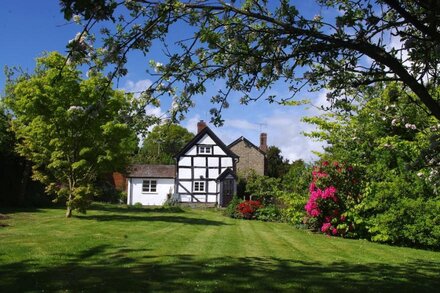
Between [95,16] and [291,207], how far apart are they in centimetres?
1645

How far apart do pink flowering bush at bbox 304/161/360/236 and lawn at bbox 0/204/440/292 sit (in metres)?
2.22

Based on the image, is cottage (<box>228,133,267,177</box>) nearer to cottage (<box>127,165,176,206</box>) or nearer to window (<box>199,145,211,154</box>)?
window (<box>199,145,211,154</box>)

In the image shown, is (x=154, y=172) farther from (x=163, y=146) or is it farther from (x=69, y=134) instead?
(x=163, y=146)

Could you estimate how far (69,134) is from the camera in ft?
58.3

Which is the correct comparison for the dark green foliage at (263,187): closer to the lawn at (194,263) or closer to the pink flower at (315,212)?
the pink flower at (315,212)

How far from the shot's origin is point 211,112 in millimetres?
6199

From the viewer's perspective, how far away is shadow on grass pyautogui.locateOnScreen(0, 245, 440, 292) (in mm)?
6680

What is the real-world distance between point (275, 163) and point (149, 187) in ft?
55.8

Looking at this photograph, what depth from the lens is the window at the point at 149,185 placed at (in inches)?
1652

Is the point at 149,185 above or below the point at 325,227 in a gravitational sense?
above

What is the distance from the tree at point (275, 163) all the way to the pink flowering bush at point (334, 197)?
33.2 m

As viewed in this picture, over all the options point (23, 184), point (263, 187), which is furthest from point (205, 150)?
point (23, 184)

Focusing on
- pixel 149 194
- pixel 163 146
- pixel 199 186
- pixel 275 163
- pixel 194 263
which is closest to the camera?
pixel 194 263

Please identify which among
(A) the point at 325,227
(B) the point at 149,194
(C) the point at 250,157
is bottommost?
(A) the point at 325,227
